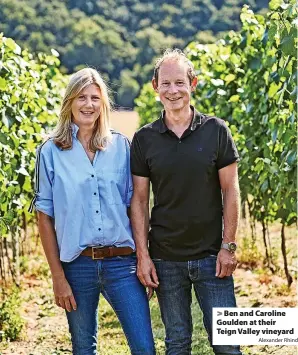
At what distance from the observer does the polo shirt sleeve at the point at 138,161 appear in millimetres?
3172

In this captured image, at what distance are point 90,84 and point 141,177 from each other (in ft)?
1.37

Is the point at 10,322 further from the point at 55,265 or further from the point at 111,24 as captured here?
the point at 111,24

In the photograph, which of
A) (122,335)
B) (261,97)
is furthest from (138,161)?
(261,97)

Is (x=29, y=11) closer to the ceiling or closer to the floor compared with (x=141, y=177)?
closer to the ceiling

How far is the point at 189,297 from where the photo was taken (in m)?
3.26

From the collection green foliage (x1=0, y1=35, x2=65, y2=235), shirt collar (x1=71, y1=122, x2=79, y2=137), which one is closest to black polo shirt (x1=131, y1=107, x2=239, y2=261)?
shirt collar (x1=71, y1=122, x2=79, y2=137)

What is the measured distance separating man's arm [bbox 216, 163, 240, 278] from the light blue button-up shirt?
0.36 m

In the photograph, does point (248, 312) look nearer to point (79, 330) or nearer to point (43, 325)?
point (79, 330)

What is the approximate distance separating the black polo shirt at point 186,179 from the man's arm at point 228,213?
3cm

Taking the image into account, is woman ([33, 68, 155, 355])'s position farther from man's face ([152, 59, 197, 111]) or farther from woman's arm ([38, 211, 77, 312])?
man's face ([152, 59, 197, 111])

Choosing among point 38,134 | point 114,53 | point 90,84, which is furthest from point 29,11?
point 90,84

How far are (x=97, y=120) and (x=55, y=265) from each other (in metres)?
0.60

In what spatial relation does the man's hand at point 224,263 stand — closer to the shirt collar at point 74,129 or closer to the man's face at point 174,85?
the man's face at point 174,85

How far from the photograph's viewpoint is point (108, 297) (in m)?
3.16
